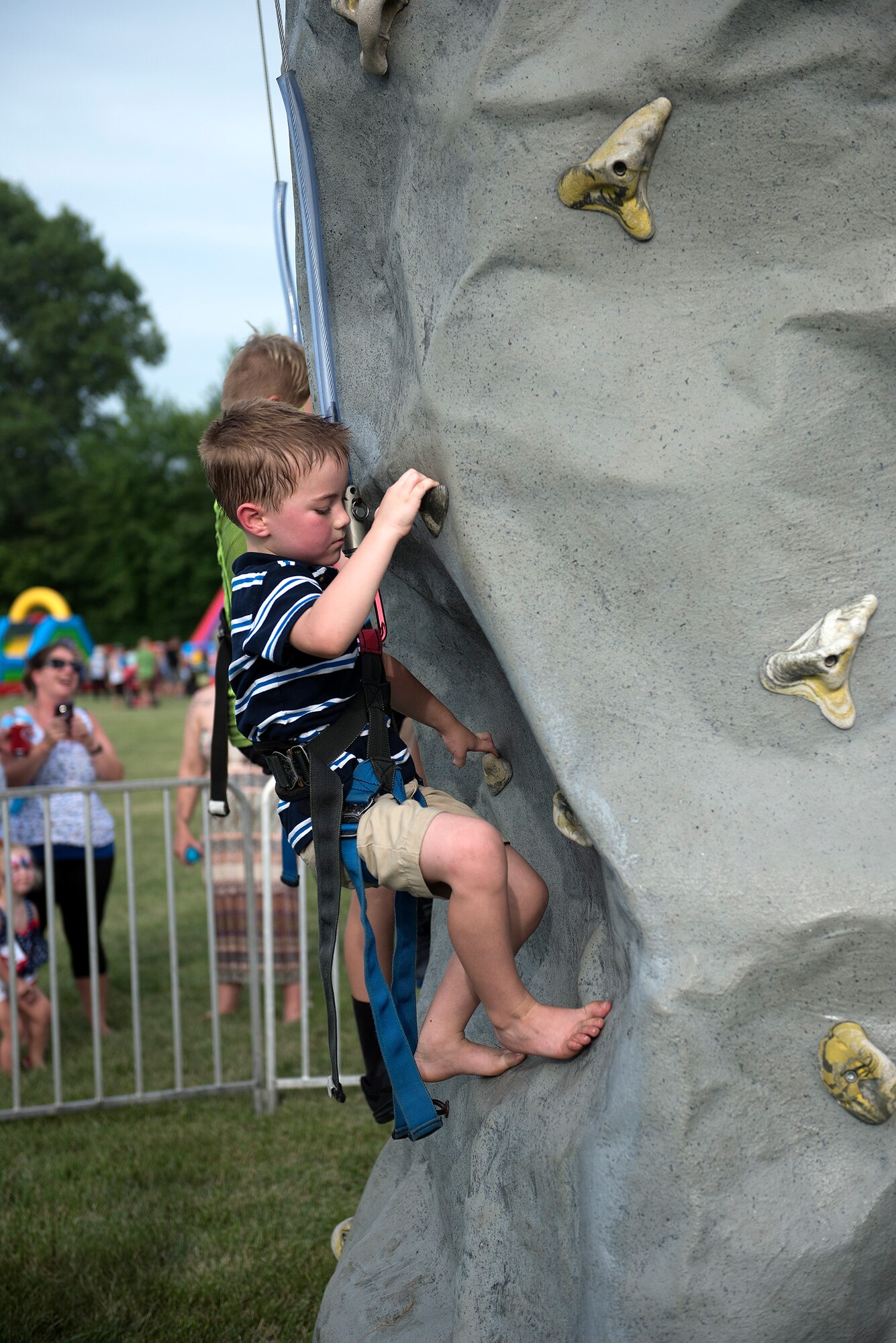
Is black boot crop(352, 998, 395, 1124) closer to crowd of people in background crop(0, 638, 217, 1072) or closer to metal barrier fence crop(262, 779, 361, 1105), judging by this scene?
metal barrier fence crop(262, 779, 361, 1105)

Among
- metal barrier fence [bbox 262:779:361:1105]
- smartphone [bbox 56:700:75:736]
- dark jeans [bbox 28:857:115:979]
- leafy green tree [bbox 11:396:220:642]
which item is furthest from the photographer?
leafy green tree [bbox 11:396:220:642]

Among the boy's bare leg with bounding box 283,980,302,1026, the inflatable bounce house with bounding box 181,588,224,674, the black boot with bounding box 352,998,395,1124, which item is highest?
the inflatable bounce house with bounding box 181,588,224,674

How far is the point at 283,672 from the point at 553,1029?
895 mm

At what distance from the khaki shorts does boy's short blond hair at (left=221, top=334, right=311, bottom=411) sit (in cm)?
148

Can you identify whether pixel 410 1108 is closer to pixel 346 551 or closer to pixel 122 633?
pixel 346 551

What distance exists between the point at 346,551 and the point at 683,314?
116 centimetres

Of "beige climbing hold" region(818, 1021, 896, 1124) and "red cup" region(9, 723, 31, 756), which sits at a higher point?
"red cup" region(9, 723, 31, 756)

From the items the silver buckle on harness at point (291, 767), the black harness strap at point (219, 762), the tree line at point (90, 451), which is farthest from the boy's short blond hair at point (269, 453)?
the tree line at point (90, 451)

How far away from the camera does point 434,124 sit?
231 cm

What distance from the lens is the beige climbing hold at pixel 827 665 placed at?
2.02 m

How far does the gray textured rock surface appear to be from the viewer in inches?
75.0

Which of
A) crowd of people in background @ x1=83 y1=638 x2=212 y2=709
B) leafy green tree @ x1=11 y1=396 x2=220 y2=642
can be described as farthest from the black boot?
leafy green tree @ x1=11 y1=396 x2=220 y2=642

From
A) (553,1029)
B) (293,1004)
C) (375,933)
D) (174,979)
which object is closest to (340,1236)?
(375,933)

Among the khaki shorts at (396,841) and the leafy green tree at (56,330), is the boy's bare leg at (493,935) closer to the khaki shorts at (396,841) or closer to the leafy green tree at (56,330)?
the khaki shorts at (396,841)
